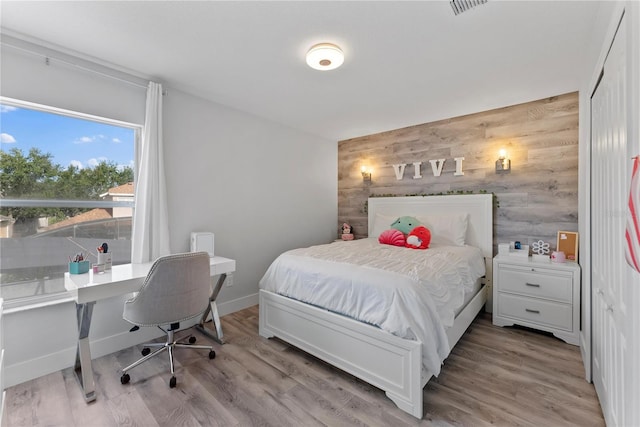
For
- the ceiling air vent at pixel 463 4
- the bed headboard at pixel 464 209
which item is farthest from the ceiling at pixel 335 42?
the bed headboard at pixel 464 209

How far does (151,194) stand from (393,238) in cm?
269

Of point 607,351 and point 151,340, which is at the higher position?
point 607,351

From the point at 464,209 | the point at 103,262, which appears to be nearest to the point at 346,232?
the point at 464,209

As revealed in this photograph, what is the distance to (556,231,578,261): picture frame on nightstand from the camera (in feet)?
8.98

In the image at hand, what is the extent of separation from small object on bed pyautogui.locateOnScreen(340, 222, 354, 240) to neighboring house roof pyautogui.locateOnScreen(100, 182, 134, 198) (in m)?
3.00

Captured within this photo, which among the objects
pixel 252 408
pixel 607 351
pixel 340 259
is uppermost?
pixel 340 259

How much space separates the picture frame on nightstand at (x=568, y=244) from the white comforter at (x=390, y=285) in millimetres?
884

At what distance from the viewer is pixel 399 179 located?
4188mm

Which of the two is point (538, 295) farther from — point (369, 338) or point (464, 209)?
point (369, 338)

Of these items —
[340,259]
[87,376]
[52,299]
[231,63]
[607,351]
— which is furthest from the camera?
[340,259]

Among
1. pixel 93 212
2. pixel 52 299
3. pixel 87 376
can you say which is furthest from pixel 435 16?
pixel 52 299

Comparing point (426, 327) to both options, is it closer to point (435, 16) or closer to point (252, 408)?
point (252, 408)

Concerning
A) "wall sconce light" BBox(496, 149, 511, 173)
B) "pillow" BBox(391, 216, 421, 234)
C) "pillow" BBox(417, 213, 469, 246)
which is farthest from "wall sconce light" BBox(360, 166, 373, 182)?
"wall sconce light" BBox(496, 149, 511, 173)

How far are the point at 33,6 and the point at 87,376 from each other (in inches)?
95.7
